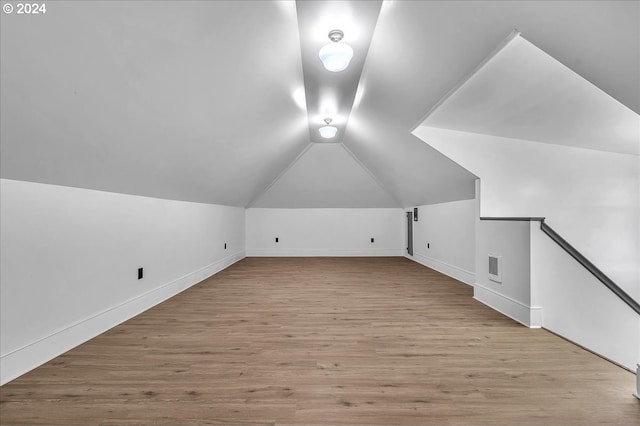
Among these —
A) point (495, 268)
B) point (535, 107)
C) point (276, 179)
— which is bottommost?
point (495, 268)

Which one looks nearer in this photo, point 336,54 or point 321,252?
point 336,54

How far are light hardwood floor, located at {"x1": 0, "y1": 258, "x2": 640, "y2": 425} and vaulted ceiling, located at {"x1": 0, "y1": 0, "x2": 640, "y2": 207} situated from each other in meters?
1.39

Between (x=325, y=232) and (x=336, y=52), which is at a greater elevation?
(x=336, y=52)

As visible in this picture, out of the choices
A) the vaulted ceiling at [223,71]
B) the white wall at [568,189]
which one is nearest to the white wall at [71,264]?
the vaulted ceiling at [223,71]

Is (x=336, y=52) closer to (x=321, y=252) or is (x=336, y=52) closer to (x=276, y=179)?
(x=276, y=179)

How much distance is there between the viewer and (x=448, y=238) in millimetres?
5016

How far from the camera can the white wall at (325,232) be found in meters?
7.55

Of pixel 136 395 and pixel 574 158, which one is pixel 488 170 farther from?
pixel 136 395

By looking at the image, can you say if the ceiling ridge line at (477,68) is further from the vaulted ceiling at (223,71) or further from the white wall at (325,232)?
the white wall at (325,232)

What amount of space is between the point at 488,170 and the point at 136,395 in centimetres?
396

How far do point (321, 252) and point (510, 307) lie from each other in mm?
5061

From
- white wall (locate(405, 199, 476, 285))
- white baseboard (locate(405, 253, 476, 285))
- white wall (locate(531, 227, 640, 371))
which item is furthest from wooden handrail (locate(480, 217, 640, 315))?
white baseboard (locate(405, 253, 476, 285))

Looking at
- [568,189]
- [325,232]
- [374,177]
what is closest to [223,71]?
[568,189]

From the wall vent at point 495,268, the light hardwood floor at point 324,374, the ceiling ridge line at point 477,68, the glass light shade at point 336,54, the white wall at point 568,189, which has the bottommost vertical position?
the light hardwood floor at point 324,374
